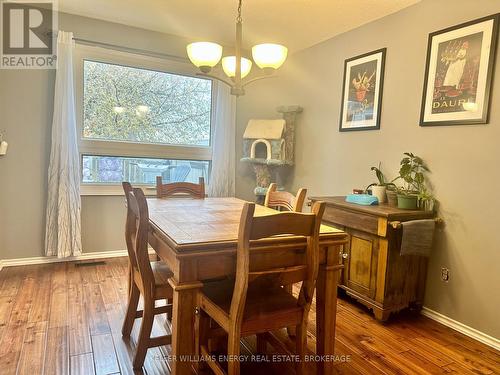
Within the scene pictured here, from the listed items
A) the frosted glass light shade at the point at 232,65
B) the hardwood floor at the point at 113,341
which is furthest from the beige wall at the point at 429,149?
the frosted glass light shade at the point at 232,65

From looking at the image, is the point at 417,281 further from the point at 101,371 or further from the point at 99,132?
the point at 99,132

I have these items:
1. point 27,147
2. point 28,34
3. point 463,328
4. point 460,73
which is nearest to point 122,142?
point 27,147

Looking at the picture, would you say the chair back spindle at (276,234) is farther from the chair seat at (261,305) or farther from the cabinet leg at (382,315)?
the cabinet leg at (382,315)

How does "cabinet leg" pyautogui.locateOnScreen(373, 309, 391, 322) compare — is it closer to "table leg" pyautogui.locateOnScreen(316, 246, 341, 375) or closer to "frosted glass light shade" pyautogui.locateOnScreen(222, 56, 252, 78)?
"table leg" pyautogui.locateOnScreen(316, 246, 341, 375)

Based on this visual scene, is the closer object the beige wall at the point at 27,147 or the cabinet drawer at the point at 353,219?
the cabinet drawer at the point at 353,219

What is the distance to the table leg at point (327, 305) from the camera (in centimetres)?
174

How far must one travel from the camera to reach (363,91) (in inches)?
125

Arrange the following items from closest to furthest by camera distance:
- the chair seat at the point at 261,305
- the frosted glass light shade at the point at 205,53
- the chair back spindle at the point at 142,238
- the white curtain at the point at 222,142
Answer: the chair seat at the point at 261,305, the chair back spindle at the point at 142,238, the frosted glass light shade at the point at 205,53, the white curtain at the point at 222,142

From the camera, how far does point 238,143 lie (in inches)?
166

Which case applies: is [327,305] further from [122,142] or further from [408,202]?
[122,142]

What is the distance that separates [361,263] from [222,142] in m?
2.11

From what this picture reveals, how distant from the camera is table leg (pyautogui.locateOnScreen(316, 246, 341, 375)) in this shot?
5.69 feet

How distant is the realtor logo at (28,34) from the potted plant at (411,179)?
3316 millimetres

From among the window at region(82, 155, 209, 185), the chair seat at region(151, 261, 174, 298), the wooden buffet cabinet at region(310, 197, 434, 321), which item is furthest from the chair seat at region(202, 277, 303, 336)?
the window at region(82, 155, 209, 185)
